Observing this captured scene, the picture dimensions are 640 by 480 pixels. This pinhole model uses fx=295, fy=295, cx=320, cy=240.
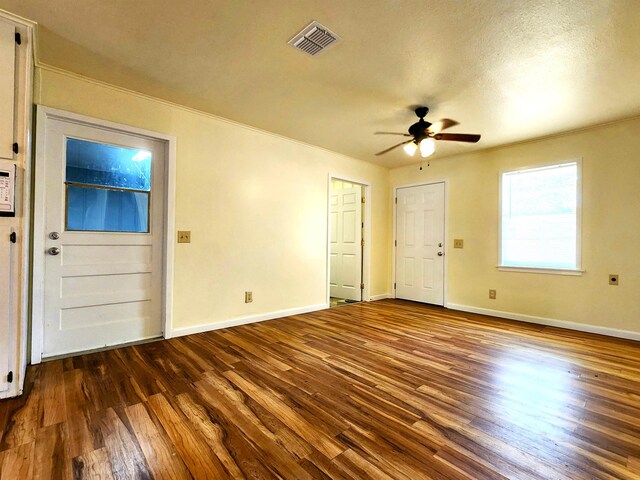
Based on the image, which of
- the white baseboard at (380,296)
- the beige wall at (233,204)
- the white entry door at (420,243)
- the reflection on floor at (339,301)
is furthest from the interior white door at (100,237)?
the white entry door at (420,243)

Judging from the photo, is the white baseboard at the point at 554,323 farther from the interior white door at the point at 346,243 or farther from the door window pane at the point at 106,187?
the door window pane at the point at 106,187

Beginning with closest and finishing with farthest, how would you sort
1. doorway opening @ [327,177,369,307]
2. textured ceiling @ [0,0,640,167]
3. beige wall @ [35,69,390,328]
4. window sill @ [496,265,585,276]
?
textured ceiling @ [0,0,640,167], beige wall @ [35,69,390,328], window sill @ [496,265,585,276], doorway opening @ [327,177,369,307]

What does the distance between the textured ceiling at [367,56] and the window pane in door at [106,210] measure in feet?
3.38

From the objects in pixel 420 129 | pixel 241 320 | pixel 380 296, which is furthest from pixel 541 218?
pixel 241 320

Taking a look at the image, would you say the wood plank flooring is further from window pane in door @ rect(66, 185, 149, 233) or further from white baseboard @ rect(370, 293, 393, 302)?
white baseboard @ rect(370, 293, 393, 302)

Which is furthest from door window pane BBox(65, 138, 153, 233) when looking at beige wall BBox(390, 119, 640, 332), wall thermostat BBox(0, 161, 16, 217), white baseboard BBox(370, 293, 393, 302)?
beige wall BBox(390, 119, 640, 332)

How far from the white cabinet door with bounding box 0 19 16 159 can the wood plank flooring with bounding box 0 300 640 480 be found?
1.65 metres

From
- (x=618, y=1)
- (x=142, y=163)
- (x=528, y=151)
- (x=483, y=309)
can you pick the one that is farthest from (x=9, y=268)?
(x=528, y=151)

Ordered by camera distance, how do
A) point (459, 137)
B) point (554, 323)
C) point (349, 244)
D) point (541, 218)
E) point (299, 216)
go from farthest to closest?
point (349, 244) → point (299, 216) → point (541, 218) → point (554, 323) → point (459, 137)

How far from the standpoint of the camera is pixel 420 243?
521 cm

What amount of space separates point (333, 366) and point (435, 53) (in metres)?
2.61

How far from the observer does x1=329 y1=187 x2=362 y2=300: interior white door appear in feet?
17.4

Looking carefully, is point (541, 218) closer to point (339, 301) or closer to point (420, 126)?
point (420, 126)

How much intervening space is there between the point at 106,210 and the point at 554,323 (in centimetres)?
537
